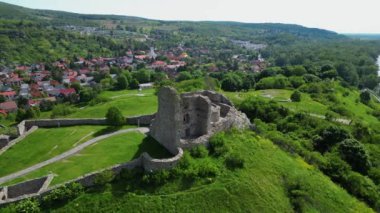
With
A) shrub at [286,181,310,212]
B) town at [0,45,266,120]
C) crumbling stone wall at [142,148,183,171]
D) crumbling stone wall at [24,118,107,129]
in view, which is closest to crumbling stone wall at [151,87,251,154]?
crumbling stone wall at [142,148,183,171]

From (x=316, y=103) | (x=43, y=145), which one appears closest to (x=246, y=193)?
(x=43, y=145)

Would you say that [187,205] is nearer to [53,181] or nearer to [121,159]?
[121,159]

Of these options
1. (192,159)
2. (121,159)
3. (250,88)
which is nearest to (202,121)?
(192,159)

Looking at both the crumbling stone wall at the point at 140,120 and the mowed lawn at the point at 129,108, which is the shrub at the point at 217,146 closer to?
the crumbling stone wall at the point at 140,120

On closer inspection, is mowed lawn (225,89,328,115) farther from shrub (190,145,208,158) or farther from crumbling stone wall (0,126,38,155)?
crumbling stone wall (0,126,38,155)

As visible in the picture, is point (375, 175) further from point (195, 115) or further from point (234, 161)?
point (195, 115)

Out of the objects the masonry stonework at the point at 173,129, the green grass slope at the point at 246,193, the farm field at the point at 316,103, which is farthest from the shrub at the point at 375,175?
the farm field at the point at 316,103
